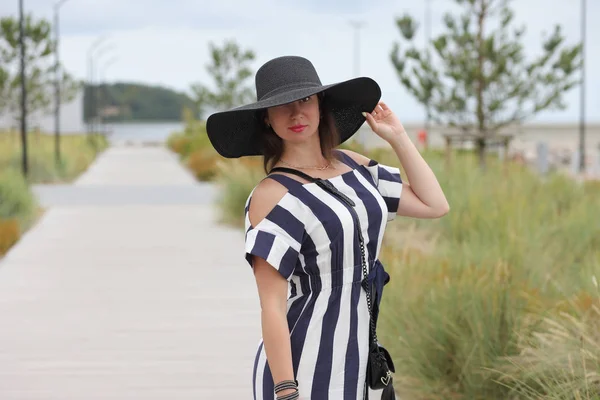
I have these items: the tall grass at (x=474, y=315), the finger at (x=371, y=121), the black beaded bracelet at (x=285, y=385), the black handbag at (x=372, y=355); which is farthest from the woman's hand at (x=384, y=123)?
the tall grass at (x=474, y=315)

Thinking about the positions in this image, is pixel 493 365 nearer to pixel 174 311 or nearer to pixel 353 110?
pixel 353 110

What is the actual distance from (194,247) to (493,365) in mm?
7753

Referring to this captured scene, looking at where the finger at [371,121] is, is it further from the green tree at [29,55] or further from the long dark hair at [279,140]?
the green tree at [29,55]

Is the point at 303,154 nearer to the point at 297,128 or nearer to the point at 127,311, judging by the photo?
the point at 297,128

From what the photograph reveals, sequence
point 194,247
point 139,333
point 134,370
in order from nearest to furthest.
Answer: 1. point 134,370
2. point 139,333
3. point 194,247

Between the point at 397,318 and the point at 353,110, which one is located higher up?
the point at 353,110

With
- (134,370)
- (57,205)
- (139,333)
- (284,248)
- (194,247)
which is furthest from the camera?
(57,205)

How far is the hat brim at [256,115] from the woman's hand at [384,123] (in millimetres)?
36

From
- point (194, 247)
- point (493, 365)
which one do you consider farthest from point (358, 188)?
point (194, 247)

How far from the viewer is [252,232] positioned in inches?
115

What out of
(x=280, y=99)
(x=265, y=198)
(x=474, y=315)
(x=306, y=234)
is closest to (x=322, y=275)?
(x=306, y=234)

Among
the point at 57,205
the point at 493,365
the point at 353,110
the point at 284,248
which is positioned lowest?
the point at 57,205

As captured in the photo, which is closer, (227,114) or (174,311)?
(227,114)

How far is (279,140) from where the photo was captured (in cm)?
318
